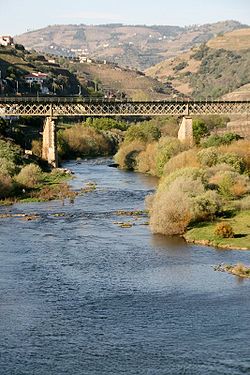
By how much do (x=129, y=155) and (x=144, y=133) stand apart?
9252 millimetres

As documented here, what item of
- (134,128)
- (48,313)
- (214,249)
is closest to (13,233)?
(214,249)

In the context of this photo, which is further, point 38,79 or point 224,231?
point 38,79

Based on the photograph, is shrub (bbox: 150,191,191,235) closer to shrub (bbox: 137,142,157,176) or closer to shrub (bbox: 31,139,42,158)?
shrub (bbox: 137,142,157,176)

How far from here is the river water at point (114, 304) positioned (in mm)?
31406

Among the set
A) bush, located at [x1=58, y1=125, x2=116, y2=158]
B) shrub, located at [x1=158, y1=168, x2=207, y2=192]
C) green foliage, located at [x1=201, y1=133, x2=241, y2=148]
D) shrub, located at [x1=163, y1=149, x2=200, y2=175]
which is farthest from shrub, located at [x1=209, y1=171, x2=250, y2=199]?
bush, located at [x1=58, y1=125, x2=116, y2=158]

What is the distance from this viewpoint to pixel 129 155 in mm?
99562

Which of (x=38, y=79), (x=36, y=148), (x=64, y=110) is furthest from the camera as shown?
(x=38, y=79)

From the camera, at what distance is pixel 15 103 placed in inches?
3844

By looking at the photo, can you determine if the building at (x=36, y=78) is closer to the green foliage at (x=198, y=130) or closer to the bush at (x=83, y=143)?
the bush at (x=83, y=143)

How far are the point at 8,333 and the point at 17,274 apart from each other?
886 cm

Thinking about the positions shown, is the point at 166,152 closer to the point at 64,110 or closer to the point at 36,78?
the point at 64,110

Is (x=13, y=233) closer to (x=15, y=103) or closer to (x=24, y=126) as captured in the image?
(x=15, y=103)

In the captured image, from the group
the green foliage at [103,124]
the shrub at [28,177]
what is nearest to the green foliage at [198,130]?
the green foliage at [103,124]

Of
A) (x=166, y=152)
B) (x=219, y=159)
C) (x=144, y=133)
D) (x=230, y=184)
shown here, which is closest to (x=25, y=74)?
(x=144, y=133)
